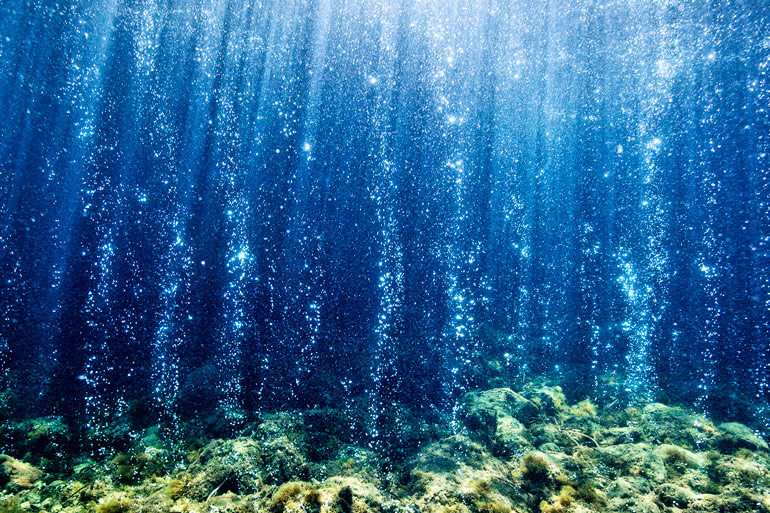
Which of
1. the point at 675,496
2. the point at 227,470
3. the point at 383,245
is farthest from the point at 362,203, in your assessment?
the point at 675,496

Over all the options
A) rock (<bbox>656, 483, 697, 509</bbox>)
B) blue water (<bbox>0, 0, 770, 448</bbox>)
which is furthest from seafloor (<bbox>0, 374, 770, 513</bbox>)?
blue water (<bbox>0, 0, 770, 448</bbox>)

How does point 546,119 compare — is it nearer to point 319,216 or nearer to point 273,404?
point 319,216

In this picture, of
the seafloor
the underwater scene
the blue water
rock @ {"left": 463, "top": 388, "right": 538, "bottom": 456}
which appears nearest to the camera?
the seafloor

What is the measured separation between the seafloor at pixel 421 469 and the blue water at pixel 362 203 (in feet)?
4.47

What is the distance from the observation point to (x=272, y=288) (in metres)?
8.94

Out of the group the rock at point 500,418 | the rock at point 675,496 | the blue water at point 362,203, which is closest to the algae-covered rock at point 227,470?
the blue water at point 362,203

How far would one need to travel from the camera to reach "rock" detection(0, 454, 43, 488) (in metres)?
2.84

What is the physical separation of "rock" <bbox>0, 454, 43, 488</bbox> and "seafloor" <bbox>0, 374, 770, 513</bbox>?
11 mm

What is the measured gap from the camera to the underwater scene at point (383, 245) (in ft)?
13.9

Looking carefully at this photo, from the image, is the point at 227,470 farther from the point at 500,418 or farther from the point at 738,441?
the point at 738,441

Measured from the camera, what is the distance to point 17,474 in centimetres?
294

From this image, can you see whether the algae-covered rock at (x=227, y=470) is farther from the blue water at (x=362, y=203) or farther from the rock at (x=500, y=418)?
the rock at (x=500, y=418)

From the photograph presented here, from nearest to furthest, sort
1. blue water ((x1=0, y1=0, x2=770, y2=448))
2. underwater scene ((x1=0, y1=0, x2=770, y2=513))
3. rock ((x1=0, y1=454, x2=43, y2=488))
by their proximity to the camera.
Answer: rock ((x1=0, y1=454, x2=43, y2=488)) → underwater scene ((x1=0, y1=0, x2=770, y2=513)) → blue water ((x1=0, y1=0, x2=770, y2=448))

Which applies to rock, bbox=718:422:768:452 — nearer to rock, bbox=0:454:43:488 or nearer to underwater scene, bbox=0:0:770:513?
underwater scene, bbox=0:0:770:513
